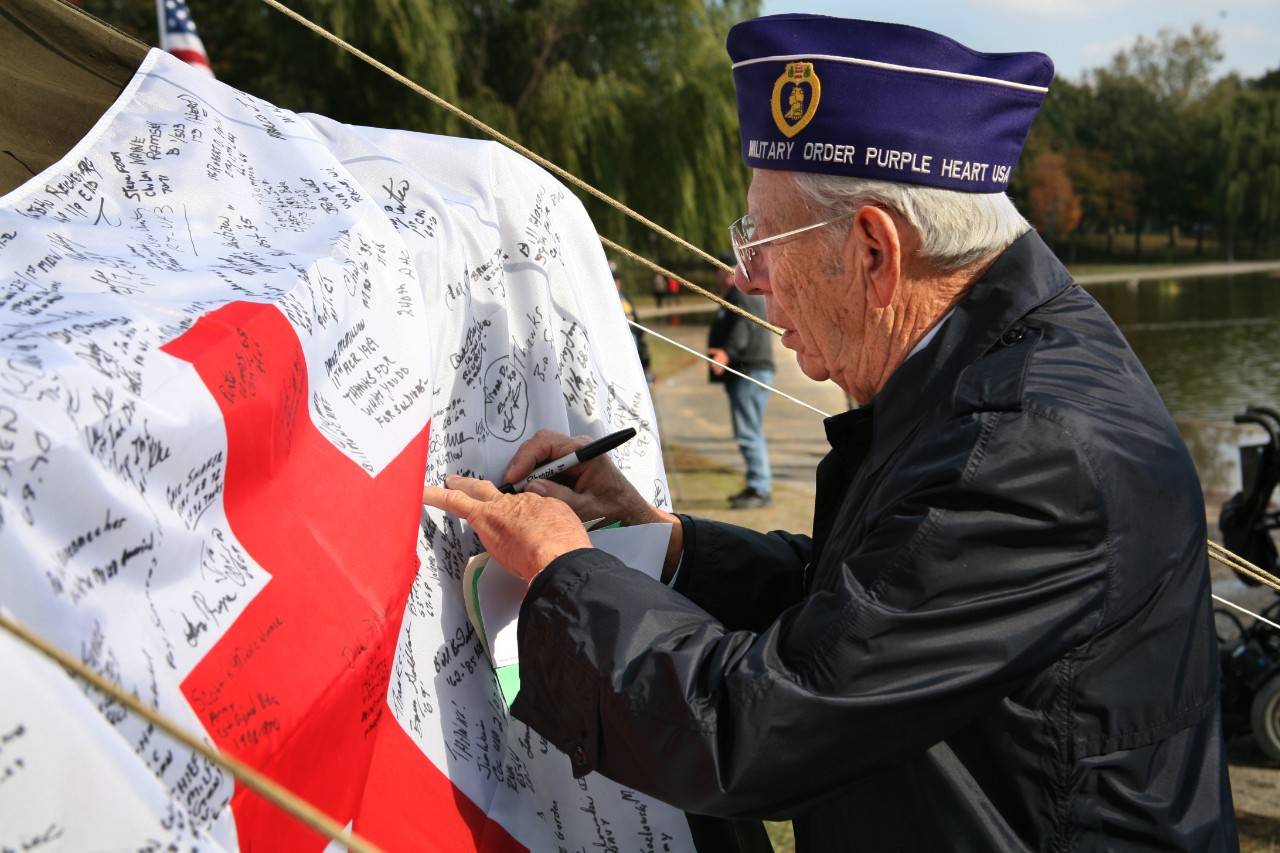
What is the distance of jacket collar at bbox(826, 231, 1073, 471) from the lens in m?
1.37

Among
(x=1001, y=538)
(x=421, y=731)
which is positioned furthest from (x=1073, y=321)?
(x=421, y=731)

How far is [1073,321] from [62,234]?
1117mm

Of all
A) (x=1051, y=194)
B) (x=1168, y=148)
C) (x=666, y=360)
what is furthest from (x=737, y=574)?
(x=1168, y=148)

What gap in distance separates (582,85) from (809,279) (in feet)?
43.3

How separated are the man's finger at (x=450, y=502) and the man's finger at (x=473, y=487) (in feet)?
0.07

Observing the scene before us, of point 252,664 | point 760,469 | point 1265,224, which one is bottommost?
point 1265,224

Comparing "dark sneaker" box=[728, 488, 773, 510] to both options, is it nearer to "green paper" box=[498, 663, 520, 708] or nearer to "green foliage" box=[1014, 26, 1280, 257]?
"green paper" box=[498, 663, 520, 708]

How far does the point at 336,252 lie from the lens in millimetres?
1423

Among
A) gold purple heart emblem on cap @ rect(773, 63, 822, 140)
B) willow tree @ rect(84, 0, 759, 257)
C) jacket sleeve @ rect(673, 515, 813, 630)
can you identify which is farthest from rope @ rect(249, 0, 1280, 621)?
willow tree @ rect(84, 0, 759, 257)

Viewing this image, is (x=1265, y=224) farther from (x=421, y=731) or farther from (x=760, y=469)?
(x=421, y=731)

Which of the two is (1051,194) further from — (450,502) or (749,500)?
(450,502)

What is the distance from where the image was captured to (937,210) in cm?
140

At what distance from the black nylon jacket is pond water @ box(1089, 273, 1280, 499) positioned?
246 inches

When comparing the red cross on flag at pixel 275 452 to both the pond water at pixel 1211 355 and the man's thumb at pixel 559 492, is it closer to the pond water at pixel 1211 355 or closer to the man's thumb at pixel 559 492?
the man's thumb at pixel 559 492
